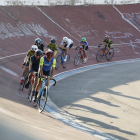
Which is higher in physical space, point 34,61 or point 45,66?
point 34,61

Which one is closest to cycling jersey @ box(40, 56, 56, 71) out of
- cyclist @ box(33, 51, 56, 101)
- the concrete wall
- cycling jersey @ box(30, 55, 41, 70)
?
cyclist @ box(33, 51, 56, 101)

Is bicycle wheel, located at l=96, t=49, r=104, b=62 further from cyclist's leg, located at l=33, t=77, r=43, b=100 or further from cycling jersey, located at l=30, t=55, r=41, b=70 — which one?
cyclist's leg, located at l=33, t=77, r=43, b=100

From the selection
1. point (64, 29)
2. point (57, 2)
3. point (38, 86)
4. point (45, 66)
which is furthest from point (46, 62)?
point (57, 2)

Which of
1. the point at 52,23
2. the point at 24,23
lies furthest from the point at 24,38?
the point at 52,23

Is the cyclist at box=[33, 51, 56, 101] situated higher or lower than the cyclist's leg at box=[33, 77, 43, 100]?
higher

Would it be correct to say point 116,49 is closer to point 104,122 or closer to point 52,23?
point 52,23

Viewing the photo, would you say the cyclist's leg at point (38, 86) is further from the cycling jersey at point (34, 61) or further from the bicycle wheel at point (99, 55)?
the bicycle wheel at point (99, 55)

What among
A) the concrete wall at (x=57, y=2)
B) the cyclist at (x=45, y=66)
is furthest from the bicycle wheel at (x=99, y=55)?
the cyclist at (x=45, y=66)

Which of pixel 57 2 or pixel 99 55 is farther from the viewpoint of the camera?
pixel 57 2

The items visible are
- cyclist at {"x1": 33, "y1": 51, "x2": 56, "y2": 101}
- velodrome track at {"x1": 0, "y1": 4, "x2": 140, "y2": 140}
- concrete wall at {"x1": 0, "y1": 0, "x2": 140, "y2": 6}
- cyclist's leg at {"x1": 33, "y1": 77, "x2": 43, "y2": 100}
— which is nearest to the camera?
cyclist at {"x1": 33, "y1": 51, "x2": 56, "y2": 101}

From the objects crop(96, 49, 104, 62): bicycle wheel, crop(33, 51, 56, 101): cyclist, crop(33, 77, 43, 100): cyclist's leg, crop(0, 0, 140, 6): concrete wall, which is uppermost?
crop(0, 0, 140, 6): concrete wall

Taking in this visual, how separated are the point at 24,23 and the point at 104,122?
13258 millimetres

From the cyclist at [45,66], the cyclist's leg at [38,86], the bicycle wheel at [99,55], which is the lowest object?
the cyclist's leg at [38,86]

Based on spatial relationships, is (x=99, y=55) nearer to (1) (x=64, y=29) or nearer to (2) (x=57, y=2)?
(1) (x=64, y=29)
